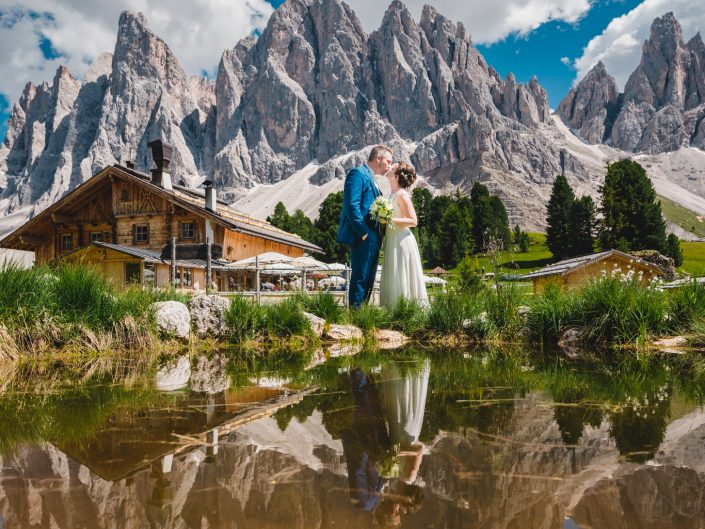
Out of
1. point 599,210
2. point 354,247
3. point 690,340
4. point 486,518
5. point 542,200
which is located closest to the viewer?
point 486,518

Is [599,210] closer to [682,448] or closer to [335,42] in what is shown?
[682,448]

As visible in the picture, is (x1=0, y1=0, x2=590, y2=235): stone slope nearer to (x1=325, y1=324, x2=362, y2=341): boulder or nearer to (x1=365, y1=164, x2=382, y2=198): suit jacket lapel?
(x1=365, y1=164, x2=382, y2=198): suit jacket lapel

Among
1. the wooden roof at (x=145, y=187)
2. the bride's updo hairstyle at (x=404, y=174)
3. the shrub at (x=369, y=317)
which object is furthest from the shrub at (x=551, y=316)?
the wooden roof at (x=145, y=187)

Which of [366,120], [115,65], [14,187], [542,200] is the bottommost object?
[542,200]

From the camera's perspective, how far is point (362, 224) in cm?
817

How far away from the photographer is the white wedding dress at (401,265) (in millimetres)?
8484

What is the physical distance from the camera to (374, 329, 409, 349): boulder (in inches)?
293

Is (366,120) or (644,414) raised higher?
(366,120)

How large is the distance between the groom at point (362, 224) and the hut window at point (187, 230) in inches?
750

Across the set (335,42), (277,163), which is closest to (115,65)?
(277,163)

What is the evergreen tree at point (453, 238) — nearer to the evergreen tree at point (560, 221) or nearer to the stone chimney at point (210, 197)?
the evergreen tree at point (560, 221)

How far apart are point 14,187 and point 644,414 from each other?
621 feet

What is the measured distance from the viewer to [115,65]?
154 metres

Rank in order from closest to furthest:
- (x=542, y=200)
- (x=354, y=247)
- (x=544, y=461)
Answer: (x=544, y=461)
(x=354, y=247)
(x=542, y=200)
